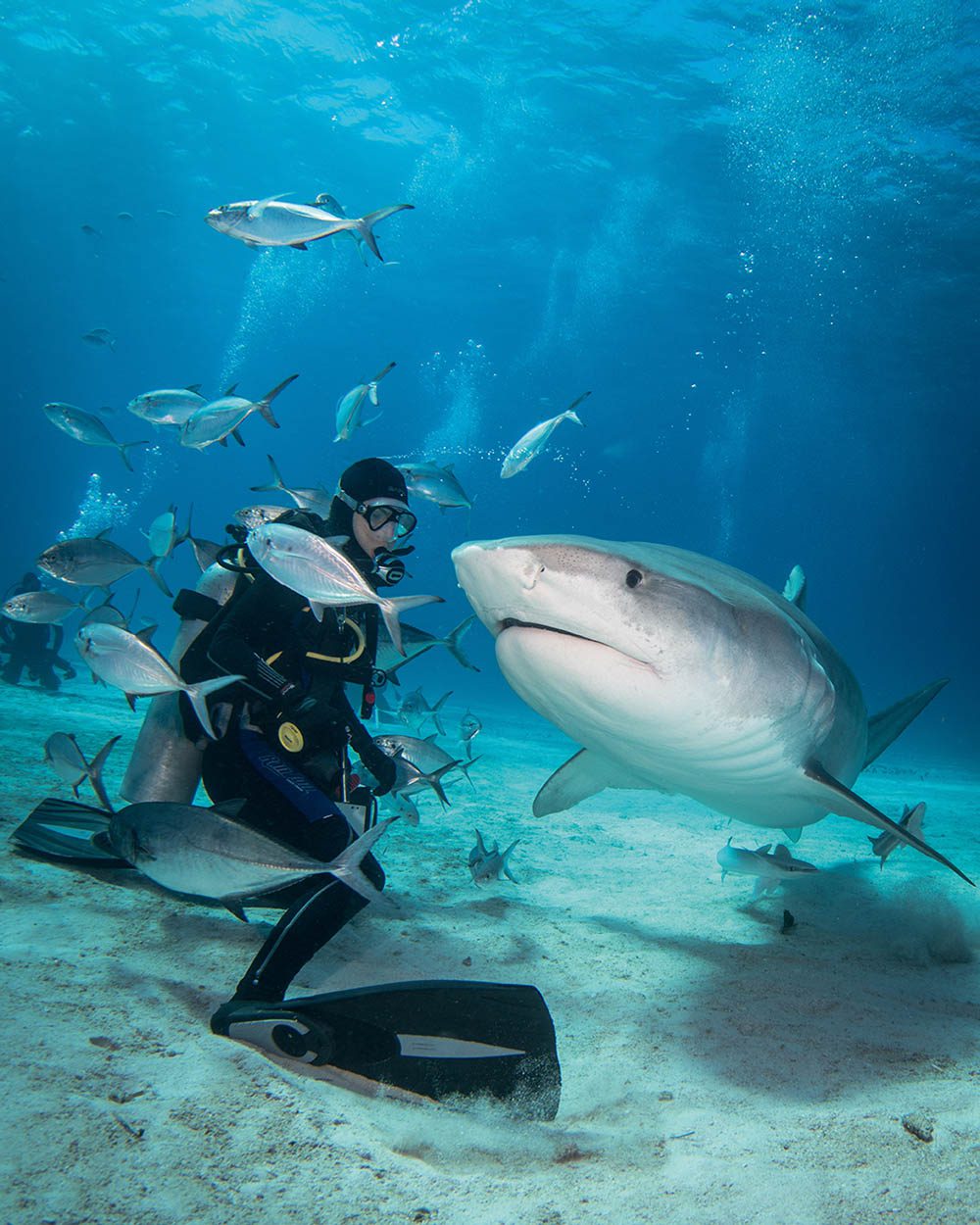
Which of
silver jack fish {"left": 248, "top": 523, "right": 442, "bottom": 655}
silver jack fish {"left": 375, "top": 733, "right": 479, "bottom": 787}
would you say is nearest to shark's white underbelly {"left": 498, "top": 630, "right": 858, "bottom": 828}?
silver jack fish {"left": 248, "top": 523, "right": 442, "bottom": 655}

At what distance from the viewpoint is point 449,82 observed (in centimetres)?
2478

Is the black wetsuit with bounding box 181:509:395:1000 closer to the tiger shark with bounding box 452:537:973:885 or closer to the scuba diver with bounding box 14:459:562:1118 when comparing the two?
the scuba diver with bounding box 14:459:562:1118

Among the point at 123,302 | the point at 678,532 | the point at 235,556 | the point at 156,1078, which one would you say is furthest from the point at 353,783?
the point at 678,532

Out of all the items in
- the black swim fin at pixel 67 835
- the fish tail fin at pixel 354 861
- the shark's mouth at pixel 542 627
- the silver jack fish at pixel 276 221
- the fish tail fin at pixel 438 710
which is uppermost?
the silver jack fish at pixel 276 221

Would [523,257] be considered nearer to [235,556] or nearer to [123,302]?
[235,556]

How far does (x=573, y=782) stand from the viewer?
4133 mm

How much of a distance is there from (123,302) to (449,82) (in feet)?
136

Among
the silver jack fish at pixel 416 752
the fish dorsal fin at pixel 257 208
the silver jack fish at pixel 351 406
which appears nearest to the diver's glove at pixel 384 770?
the silver jack fish at pixel 416 752

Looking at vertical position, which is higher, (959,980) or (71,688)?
(959,980)

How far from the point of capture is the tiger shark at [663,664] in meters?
2.21

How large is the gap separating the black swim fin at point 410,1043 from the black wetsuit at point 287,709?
2.59 feet

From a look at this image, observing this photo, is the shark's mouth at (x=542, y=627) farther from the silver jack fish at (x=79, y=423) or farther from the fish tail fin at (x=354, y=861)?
the silver jack fish at (x=79, y=423)

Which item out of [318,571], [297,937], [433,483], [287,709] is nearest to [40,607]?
[287,709]

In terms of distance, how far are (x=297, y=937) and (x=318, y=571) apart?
1.43m
